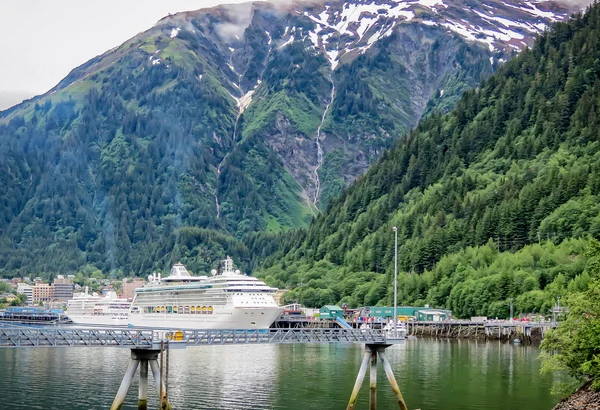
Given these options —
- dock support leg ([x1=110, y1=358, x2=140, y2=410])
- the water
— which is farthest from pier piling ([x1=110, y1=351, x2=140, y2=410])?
the water

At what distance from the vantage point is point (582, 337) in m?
73.8

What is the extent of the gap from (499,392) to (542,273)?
322ft

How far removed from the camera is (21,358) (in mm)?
136875

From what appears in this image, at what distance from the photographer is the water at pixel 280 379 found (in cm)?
8700

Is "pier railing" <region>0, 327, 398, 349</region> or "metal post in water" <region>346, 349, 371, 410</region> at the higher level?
"pier railing" <region>0, 327, 398, 349</region>

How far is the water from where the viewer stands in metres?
87.0

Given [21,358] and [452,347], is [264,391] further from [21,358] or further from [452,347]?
[452,347]

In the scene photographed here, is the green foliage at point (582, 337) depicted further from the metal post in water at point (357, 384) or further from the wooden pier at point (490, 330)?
the wooden pier at point (490, 330)

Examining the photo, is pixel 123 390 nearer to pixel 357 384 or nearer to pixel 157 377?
pixel 157 377

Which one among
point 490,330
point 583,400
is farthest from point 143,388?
point 490,330

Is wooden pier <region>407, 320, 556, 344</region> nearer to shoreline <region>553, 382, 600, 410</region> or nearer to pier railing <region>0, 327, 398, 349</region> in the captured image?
pier railing <region>0, 327, 398, 349</region>

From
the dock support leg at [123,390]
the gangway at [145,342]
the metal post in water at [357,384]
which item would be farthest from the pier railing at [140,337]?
the metal post in water at [357,384]

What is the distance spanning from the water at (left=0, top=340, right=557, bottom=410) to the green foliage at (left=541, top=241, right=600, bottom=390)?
840 cm

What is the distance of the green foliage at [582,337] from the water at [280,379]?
8400mm
